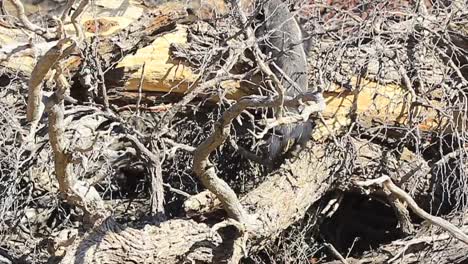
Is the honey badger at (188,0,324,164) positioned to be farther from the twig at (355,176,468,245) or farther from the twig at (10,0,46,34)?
the twig at (10,0,46,34)

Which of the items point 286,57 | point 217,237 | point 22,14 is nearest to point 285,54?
point 286,57

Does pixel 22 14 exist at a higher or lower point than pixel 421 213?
higher

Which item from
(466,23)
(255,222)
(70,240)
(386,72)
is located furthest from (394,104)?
(70,240)

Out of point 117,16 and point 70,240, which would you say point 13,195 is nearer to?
point 70,240

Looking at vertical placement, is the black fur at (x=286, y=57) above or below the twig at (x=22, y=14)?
below

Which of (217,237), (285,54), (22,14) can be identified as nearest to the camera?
(22,14)

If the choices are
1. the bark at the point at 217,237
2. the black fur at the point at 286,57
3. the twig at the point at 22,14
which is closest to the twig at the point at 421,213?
the bark at the point at 217,237

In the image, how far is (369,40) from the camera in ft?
15.9

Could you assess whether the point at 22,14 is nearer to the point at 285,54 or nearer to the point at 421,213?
the point at 285,54

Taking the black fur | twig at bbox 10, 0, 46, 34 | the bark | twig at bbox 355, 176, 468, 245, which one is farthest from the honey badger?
twig at bbox 10, 0, 46, 34

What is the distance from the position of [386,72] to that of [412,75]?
0.64ft

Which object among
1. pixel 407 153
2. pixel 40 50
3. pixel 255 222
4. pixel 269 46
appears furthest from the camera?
pixel 407 153

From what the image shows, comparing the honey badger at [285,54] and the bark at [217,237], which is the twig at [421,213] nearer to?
the bark at [217,237]

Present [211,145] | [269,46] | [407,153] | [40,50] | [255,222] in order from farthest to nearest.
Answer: [407,153] → [269,46] → [255,222] → [211,145] → [40,50]
